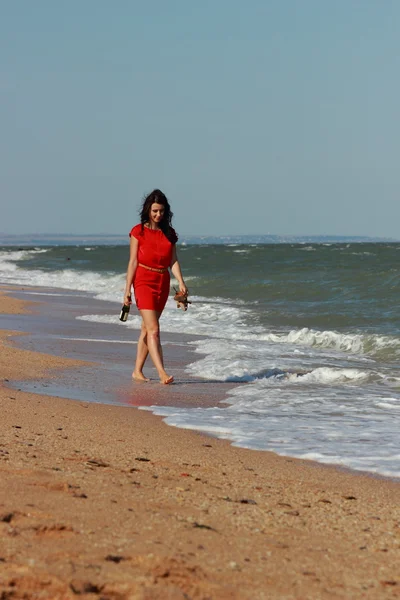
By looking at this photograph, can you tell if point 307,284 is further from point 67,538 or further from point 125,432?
point 67,538

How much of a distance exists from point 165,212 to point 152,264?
50 centimetres

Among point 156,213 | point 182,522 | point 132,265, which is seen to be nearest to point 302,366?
point 132,265

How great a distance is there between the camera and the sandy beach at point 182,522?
100 inches

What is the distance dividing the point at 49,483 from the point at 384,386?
5158mm

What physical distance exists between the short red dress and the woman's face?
0.11 meters

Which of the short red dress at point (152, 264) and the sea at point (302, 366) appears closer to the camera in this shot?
the sea at point (302, 366)

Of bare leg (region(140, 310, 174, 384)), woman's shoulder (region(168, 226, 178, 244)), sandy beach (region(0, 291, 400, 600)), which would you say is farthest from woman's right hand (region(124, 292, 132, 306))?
sandy beach (region(0, 291, 400, 600))

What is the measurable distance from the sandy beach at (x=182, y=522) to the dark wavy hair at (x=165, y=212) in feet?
9.86

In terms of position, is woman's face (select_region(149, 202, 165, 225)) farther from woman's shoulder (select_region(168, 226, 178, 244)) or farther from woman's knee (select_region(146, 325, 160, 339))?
woman's knee (select_region(146, 325, 160, 339))

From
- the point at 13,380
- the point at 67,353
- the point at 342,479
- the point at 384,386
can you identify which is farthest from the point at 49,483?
the point at 67,353

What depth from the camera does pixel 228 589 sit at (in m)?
2.52

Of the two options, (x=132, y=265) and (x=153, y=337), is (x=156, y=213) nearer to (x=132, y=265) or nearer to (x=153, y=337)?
(x=132, y=265)

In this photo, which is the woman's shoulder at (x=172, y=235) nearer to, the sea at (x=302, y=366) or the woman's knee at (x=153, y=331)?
the woman's knee at (x=153, y=331)

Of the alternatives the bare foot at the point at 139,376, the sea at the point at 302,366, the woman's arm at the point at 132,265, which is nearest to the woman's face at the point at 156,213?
the woman's arm at the point at 132,265
